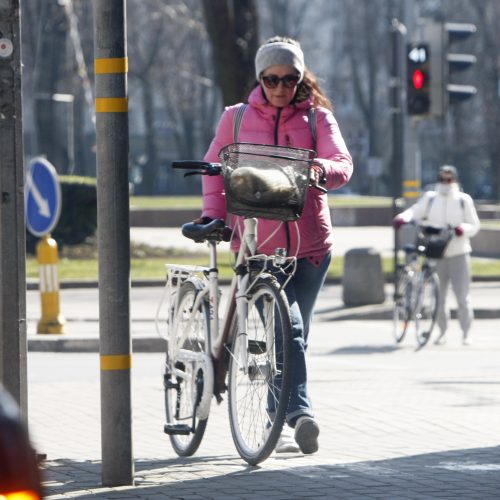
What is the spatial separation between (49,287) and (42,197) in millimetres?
918

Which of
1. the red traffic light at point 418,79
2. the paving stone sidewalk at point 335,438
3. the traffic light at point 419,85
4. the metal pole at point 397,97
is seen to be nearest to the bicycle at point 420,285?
the paving stone sidewalk at point 335,438

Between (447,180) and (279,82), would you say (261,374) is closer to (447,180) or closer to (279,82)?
(279,82)

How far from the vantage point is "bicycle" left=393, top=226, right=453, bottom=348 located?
46.5ft

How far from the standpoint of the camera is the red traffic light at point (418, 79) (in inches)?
720

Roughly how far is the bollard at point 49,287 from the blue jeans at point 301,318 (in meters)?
7.47

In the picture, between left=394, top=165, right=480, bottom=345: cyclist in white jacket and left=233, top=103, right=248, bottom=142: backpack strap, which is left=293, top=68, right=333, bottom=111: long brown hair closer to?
left=233, top=103, right=248, bottom=142: backpack strap

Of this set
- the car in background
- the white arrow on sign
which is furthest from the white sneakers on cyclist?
the white arrow on sign

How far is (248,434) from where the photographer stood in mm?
6148

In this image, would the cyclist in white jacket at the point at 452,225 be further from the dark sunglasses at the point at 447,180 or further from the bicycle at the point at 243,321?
the bicycle at the point at 243,321

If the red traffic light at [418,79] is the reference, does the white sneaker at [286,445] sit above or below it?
below

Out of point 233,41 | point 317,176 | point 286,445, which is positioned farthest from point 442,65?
point 317,176

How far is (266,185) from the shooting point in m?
5.90

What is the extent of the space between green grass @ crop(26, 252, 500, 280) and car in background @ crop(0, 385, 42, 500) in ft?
61.6

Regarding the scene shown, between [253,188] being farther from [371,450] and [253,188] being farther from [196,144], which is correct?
[196,144]
